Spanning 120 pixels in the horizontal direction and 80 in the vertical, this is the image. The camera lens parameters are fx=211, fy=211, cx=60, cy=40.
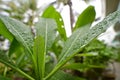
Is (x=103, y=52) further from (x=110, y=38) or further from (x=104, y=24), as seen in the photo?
(x=104, y=24)

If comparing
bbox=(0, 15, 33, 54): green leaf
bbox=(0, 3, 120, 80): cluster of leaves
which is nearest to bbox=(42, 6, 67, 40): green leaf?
bbox=(0, 3, 120, 80): cluster of leaves

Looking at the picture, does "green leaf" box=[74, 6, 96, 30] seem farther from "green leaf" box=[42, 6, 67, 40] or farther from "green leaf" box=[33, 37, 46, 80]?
"green leaf" box=[33, 37, 46, 80]

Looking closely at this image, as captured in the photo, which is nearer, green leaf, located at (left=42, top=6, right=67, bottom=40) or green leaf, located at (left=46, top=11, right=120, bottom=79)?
green leaf, located at (left=46, top=11, right=120, bottom=79)

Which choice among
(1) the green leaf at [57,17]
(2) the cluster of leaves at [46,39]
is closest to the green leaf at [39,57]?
(2) the cluster of leaves at [46,39]

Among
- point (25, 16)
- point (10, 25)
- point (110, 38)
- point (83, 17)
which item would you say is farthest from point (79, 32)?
point (25, 16)

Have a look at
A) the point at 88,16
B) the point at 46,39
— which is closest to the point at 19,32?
the point at 46,39

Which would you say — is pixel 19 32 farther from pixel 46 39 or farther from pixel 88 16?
pixel 88 16
